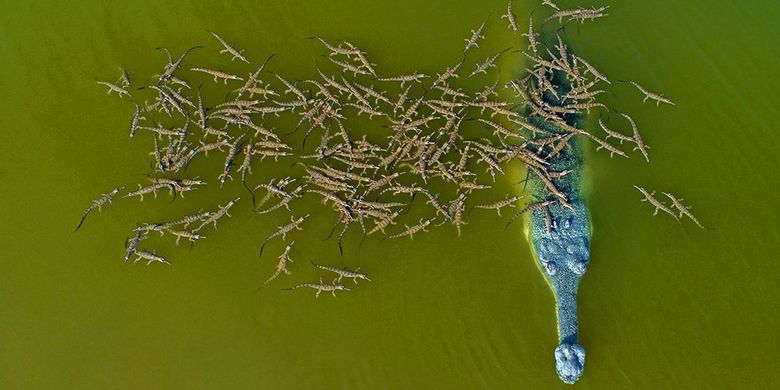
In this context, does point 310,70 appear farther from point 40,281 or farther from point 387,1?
point 40,281

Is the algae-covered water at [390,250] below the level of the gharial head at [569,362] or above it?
above

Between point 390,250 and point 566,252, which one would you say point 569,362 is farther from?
point 390,250

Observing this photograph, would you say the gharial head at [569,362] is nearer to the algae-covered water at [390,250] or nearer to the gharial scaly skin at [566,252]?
the gharial scaly skin at [566,252]

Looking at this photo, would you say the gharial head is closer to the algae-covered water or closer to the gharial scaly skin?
the gharial scaly skin

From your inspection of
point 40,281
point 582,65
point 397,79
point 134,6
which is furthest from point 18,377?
point 582,65

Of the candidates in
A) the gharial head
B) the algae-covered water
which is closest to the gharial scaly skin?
the gharial head

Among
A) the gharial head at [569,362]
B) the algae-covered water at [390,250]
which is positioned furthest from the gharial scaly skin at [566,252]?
the algae-covered water at [390,250]

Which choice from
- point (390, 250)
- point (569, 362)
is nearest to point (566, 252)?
point (569, 362)

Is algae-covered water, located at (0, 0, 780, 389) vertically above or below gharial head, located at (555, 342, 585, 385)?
above
